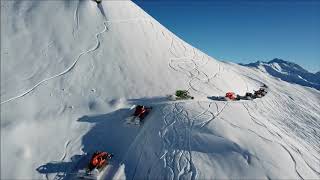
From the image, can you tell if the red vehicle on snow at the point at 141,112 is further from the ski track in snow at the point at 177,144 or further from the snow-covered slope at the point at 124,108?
the ski track in snow at the point at 177,144

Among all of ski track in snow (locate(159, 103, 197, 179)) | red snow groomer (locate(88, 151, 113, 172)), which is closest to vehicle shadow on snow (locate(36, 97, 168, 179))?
red snow groomer (locate(88, 151, 113, 172))

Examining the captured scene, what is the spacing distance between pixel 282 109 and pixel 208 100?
10978 millimetres

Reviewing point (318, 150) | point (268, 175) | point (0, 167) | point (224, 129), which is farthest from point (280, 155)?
point (0, 167)

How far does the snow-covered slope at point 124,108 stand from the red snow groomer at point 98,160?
65 cm

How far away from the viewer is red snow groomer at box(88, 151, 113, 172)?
1850 centimetres

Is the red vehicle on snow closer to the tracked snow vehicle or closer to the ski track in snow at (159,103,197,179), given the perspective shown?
the tracked snow vehicle

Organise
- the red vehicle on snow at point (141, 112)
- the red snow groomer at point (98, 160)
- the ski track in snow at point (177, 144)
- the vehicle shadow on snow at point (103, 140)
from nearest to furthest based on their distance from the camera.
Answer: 1. the ski track in snow at point (177, 144)
2. the red snow groomer at point (98, 160)
3. the vehicle shadow on snow at point (103, 140)
4. the red vehicle on snow at point (141, 112)

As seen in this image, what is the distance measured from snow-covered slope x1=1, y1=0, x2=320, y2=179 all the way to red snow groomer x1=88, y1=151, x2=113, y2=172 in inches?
25.6

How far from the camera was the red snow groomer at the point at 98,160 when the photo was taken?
1850cm

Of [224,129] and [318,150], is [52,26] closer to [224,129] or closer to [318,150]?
[224,129]

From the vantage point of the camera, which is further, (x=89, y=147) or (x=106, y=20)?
(x=106, y=20)

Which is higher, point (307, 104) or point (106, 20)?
point (106, 20)

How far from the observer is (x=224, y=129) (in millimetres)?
20984

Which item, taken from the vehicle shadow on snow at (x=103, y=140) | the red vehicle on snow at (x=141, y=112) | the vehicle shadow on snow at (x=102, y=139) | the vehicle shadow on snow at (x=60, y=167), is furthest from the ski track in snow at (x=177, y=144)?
the vehicle shadow on snow at (x=60, y=167)
